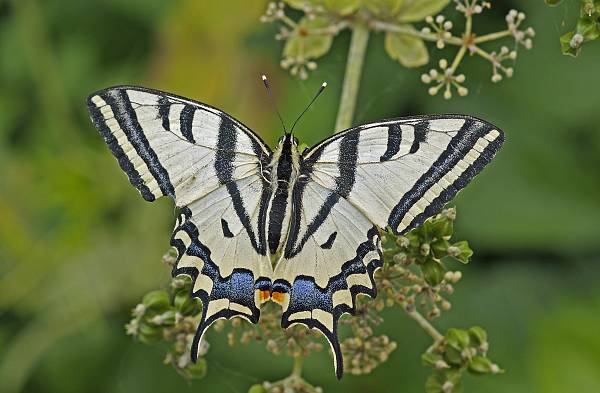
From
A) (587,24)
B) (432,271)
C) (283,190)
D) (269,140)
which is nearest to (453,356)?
(432,271)

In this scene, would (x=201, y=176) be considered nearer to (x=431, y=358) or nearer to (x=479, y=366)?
(x=431, y=358)

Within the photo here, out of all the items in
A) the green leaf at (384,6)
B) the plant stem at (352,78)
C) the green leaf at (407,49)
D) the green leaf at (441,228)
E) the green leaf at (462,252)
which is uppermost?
the green leaf at (384,6)

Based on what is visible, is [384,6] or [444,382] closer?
[444,382]

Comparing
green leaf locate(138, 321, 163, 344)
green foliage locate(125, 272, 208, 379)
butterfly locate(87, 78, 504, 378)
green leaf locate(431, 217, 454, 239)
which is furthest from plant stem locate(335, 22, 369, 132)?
green leaf locate(138, 321, 163, 344)

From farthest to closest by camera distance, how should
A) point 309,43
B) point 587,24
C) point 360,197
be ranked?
point 309,43, point 360,197, point 587,24

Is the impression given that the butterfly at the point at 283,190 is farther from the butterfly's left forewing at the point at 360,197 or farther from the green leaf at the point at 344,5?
the green leaf at the point at 344,5

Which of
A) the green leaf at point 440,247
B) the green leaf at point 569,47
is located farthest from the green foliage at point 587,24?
the green leaf at point 440,247

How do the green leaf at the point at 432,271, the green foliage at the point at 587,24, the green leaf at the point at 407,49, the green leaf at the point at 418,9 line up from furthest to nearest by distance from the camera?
the green leaf at the point at 407,49 < the green leaf at the point at 418,9 < the green leaf at the point at 432,271 < the green foliage at the point at 587,24

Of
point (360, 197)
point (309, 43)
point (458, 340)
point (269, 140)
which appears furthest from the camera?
point (269, 140)
